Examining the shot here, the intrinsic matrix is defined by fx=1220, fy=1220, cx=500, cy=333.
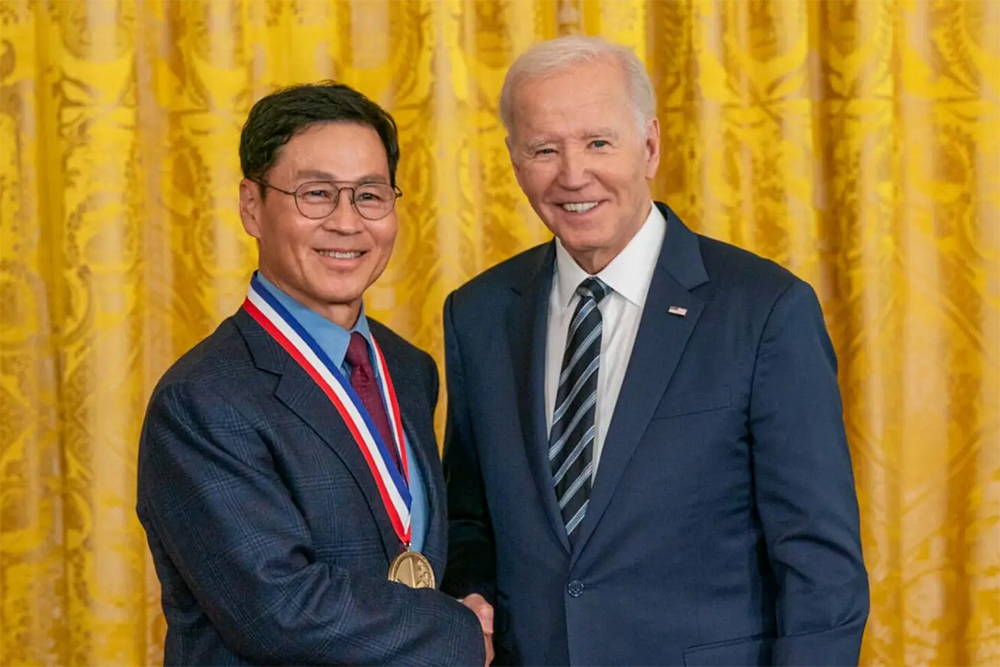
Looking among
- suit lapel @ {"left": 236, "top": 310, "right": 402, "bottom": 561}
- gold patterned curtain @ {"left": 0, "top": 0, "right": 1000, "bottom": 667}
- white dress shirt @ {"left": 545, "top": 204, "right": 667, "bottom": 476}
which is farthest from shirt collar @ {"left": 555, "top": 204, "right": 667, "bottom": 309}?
gold patterned curtain @ {"left": 0, "top": 0, "right": 1000, "bottom": 667}

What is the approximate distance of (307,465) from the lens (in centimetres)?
187

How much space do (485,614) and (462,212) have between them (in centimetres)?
134

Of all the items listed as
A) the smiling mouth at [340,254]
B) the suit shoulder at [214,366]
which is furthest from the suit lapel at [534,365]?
the suit shoulder at [214,366]

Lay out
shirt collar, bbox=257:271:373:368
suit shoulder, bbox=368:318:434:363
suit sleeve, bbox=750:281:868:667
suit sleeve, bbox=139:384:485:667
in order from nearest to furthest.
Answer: suit sleeve, bbox=139:384:485:667, suit sleeve, bbox=750:281:868:667, shirt collar, bbox=257:271:373:368, suit shoulder, bbox=368:318:434:363

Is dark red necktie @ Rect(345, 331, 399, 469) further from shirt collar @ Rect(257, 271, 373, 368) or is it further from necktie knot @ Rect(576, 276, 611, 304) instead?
necktie knot @ Rect(576, 276, 611, 304)

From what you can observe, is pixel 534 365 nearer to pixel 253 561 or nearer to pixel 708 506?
pixel 708 506

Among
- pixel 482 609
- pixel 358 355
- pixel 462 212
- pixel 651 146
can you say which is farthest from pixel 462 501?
pixel 462 212

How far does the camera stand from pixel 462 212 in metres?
3.12

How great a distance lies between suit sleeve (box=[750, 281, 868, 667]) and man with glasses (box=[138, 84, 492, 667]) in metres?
0.49

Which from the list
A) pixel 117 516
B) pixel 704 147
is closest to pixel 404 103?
pixel 704 147

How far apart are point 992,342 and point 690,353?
4.38ft

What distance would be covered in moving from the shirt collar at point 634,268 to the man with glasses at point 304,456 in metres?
0.33

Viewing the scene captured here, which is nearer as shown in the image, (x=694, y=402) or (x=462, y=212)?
(x=694, y=402)

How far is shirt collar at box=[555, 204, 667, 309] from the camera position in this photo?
209 cm
